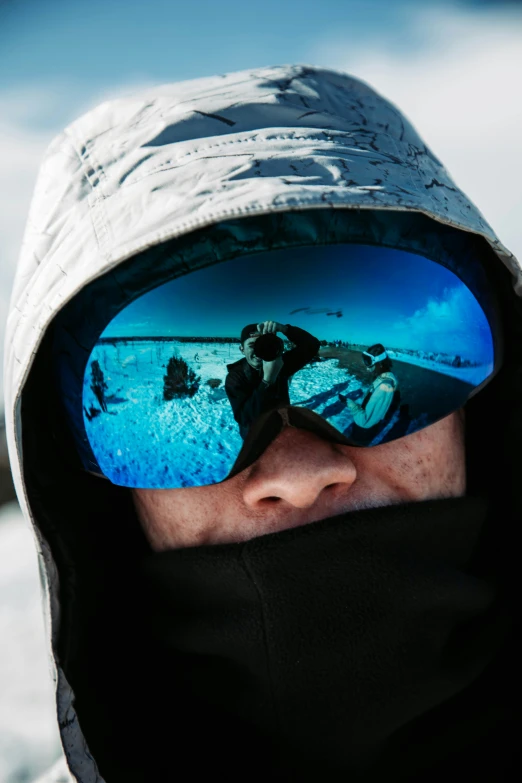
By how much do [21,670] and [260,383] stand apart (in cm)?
180

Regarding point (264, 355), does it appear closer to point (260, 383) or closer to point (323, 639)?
point (260, 383)

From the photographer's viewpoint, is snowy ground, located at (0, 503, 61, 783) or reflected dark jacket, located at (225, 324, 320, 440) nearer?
reflected dark jacket, located at (225, 324, 320, 440)

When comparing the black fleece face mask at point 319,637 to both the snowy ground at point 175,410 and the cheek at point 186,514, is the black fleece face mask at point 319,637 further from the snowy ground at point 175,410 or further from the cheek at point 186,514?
the snowy ground at point 175,410

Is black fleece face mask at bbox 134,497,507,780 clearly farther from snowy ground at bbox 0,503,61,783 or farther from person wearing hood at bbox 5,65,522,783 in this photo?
snowy ground at bbox 0,503,61,783

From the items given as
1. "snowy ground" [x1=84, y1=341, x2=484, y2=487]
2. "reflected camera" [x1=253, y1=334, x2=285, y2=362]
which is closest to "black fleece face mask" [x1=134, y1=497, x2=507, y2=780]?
"snowy ground" [x1=84, y1=341, x2=484, y2=487]

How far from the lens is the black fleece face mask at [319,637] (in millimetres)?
1261

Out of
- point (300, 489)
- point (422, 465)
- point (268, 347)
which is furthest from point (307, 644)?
point (268, 347)

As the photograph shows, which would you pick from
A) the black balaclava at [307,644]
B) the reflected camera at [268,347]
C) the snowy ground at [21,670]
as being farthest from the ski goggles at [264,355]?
the snowy ground at [21,670]

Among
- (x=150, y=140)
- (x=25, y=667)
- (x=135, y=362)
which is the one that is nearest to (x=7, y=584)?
(x=25, y=667)

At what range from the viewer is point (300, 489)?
1.32m

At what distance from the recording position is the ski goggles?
4.15 ft

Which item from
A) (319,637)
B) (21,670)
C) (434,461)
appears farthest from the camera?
(21,670)

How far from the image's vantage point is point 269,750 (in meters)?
1.38

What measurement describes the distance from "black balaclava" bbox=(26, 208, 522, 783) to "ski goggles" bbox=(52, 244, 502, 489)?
0.35ft
